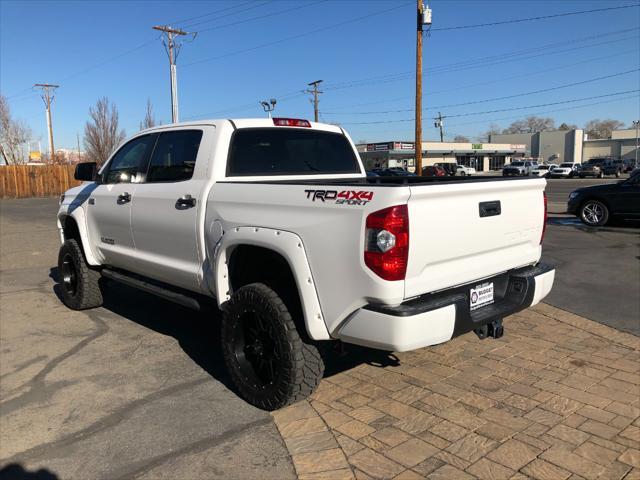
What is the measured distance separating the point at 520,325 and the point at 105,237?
4.41m

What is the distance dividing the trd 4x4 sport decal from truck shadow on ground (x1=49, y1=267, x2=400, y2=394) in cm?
102

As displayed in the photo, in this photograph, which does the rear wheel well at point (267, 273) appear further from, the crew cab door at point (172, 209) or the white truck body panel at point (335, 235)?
the crew cab door at point (172, 209)

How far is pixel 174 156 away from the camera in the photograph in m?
4.68

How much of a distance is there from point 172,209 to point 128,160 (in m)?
1.40

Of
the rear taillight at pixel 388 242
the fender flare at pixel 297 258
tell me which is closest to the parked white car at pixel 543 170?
the fender flare at pixel 297 258

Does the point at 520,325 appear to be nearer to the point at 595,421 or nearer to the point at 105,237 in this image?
the point at 595,421

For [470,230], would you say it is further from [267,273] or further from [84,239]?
[84,239]

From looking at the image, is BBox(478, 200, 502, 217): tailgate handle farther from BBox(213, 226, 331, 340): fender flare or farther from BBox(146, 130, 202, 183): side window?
BBox(146, 130, 202, 183): side window

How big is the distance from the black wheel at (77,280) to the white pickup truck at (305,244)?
845 millimetres

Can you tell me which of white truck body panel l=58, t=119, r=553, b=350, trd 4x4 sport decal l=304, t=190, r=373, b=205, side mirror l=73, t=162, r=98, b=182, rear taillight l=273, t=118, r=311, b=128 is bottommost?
white truck body panel l=58, t=119, r=553, b=350

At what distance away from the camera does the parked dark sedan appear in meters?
13.2

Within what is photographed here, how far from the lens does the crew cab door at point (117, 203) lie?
5.14m

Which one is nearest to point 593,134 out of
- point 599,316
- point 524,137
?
point 524,137

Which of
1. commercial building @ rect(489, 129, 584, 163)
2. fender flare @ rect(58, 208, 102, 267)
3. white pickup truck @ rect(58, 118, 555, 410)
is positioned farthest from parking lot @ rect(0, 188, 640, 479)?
commercial building @ rect(489, 129, 584, 163)
